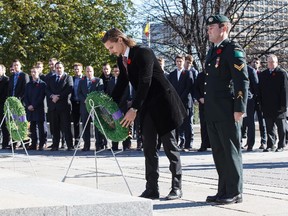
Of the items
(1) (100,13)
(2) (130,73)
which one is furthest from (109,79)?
(1) (100,13)

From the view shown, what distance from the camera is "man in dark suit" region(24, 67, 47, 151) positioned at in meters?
18.4

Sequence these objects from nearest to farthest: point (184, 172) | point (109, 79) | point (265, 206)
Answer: point (265, 206), point (184, 172), point (109, 79)

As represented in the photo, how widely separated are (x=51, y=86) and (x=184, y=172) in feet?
24.2

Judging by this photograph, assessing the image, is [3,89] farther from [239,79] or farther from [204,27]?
[204,27]

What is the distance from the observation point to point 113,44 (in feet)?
27.0

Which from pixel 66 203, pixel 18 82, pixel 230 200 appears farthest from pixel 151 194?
pixel 18 82

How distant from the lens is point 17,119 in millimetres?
11477

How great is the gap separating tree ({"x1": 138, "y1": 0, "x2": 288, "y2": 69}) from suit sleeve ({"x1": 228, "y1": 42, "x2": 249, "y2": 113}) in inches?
1191

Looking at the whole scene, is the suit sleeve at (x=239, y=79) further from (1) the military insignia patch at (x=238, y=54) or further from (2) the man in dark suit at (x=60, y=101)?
(2) the man in dark suit at (x=60, y=101)

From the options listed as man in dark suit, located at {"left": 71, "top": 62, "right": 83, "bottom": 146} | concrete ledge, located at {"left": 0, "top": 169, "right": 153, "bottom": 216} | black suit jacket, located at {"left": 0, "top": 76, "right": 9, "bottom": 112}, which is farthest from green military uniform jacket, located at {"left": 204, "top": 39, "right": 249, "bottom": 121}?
black suit jacket, located at {"left": 0, "top": 76, "right": 9, "bottom": 112}

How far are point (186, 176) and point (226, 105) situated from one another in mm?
3053

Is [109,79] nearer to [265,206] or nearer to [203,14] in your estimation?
[265,206]

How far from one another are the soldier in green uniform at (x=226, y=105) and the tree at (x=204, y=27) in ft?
98.7

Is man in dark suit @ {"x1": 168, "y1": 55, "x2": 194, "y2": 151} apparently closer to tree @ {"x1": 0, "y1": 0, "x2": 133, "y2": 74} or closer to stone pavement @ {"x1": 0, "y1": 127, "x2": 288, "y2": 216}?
stone pavement @ {"x1": 0, "y1": 127, "x2": 288, "y2": 216}
